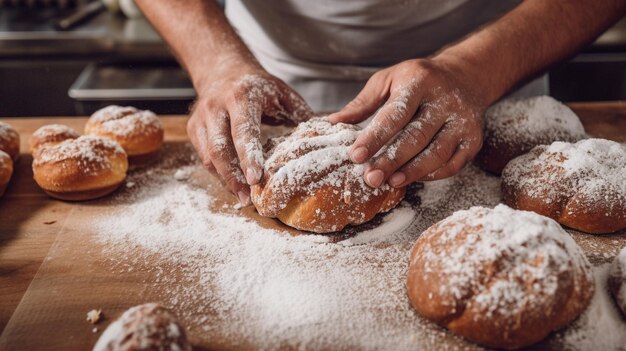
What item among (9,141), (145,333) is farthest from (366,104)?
(9,141)

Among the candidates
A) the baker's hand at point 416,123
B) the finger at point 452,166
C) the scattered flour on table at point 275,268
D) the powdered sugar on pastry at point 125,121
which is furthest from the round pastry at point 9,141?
the finger at point 452,166

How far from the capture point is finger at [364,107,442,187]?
4.62 feet

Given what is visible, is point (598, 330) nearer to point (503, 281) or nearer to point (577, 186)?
point (503, 281)

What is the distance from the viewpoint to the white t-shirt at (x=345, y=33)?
2006 millimetres

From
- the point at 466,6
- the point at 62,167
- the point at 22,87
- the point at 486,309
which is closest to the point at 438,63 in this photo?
the point at 466,6

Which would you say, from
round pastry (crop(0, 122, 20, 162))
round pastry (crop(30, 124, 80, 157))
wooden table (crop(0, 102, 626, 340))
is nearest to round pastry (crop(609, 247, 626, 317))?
wooden table (crop(0, 102, 626, 340))

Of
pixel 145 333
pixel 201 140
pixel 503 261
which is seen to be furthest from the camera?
pixel 201 140

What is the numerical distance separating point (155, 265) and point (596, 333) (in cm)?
100

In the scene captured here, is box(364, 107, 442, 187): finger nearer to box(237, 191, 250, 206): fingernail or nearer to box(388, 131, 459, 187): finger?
box(388, 131, 459, 187): finger

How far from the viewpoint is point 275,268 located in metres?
1.36

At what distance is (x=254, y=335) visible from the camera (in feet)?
3.83

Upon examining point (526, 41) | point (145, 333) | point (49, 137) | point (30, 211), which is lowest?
point (30, 211)

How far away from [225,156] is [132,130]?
474 mm

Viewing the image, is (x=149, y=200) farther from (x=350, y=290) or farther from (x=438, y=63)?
(x=438, y=63)
